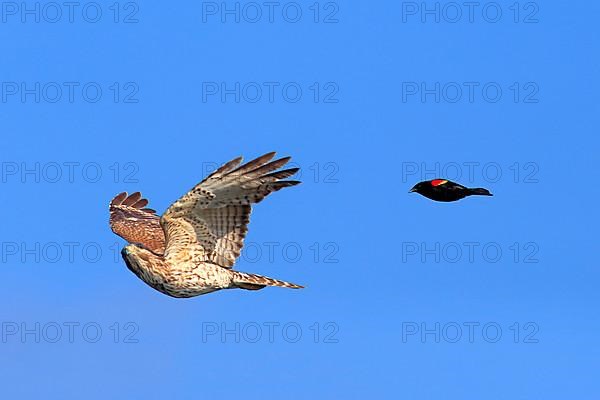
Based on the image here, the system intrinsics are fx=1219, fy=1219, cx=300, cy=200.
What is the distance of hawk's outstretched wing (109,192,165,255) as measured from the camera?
26.4 meters

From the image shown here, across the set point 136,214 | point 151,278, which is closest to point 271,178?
point 151,278

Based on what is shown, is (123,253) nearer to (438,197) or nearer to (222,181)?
(222,181)

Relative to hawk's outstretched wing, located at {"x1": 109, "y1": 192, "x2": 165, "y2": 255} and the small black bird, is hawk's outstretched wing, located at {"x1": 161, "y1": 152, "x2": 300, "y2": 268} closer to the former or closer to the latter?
hawk's outstretched wing, located at {"x1": 109, "y1": 192, "x2": 165, "y2": 255}

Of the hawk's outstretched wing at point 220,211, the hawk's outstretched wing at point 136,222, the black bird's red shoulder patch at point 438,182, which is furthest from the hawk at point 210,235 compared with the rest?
the black bird's red shoulder patch at point 438,182

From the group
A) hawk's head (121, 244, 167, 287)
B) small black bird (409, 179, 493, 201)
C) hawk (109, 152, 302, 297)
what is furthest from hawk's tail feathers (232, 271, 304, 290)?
small black bird (409, 179, 493, 201)

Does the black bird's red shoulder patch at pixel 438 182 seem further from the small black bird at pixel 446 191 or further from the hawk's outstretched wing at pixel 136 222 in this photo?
the hawk's outstretched wing at pixel 136 222

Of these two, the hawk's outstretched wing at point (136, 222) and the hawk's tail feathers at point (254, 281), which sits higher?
the hawk's outstretched wing at point (136, 222)

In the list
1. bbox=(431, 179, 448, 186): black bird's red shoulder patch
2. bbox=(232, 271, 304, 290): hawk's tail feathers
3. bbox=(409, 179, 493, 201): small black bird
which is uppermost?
bbox=(431, 179, 448, 186): black bird's red shoulder patch

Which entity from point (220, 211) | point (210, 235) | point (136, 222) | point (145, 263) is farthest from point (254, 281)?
point (136, 222)

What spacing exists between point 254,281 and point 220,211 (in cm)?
155

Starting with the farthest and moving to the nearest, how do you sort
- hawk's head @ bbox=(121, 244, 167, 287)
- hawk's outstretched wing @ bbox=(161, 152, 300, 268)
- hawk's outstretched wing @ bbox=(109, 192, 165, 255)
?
hawk's outstretched wing @ bbox=(109, 192, 165, 255), hawk's head @ bbox=(121, 244, 167, 287), hawk's outstretched wing @ bbox=(161, 152, 300, 268)

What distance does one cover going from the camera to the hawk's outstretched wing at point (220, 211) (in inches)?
898

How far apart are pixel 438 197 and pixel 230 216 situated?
4.07 metres

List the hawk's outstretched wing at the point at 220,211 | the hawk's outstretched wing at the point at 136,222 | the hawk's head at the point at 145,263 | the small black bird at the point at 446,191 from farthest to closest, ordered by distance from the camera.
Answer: the hawk's outstretched wing at the point at 136,222
the small black bird at the point at 446,191
the hawk's head at the point at 145,263
the hawk's outstretched wing at the point at 220,211
